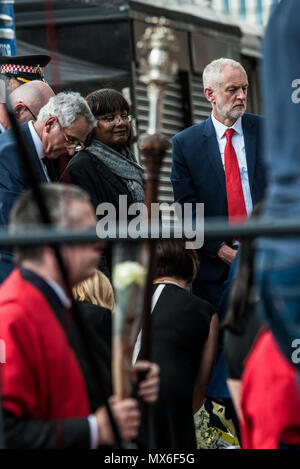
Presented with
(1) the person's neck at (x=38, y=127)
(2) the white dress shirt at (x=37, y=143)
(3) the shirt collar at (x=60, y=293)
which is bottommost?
(3) the shirt collar at (x=60, y=293)

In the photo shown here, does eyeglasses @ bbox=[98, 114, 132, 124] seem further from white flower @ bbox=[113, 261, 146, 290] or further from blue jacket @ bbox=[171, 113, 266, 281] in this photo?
white flower @ bbox=[113, 261, 146, 290]

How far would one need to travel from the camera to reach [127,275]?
3186mm

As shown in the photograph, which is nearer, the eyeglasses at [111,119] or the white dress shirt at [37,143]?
the white dress shirt at [37,143]

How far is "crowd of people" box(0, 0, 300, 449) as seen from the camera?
303cm

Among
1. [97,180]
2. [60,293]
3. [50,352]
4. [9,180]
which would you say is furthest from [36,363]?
[97,180]

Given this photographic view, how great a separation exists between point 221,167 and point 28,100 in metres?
1.07

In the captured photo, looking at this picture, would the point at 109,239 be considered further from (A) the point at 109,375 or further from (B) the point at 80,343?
(A) the point at 109,375

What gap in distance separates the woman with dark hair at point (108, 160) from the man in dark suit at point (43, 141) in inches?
4.1

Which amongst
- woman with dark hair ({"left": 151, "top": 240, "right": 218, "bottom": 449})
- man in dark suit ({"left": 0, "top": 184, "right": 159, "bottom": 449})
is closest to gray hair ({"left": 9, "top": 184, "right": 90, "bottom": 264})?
man in dark suit ({"left": 0, "top": 184, "right": 159, "bottom": 449})

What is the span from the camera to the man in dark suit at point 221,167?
6109 mm

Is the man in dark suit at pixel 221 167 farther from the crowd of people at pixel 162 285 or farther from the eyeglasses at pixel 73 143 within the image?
the eyeglasses at pixel 73 143

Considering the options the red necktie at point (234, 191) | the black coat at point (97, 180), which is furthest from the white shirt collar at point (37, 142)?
the red necktie at point (234, 191)

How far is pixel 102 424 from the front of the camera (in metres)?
3.44
